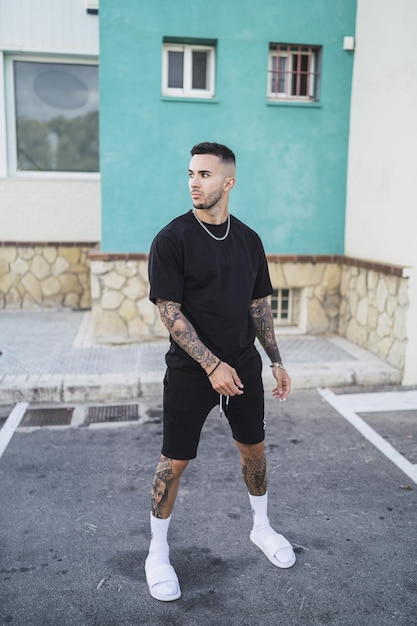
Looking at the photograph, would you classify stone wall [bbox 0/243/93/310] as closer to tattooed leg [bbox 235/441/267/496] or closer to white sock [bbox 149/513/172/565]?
tattooed leg [bbox 235/441/267/496]

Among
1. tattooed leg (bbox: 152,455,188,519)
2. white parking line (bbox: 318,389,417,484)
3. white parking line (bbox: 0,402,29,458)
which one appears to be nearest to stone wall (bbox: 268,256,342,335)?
white parking line (bbox: 318,389,417,484)

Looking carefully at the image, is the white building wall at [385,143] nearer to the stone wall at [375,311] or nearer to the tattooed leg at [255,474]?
the stone wall at [375,311]

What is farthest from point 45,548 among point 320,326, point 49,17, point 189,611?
point 49,17

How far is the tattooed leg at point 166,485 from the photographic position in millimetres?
2938

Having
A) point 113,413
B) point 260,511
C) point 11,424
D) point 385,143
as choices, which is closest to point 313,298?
point 385,143

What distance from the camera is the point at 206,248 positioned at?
9.16ft

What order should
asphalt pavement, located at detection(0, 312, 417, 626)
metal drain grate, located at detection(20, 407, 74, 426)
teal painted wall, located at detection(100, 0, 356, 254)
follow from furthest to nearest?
teal painted wall, located at detection(100, 0, 356, 254) → metal drain grate, located at detection(20, 407, 74, 426) → asphalt pavement, located at detection(0, 312, 417, 626)

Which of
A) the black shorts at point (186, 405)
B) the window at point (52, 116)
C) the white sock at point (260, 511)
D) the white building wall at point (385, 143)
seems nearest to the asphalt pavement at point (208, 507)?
the white sock at point (260, 511)

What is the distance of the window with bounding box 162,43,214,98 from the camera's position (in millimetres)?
7363

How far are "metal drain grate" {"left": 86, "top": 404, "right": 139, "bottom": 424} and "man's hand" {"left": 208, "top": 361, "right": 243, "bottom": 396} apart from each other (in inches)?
113

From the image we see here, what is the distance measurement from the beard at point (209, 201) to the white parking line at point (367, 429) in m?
2.63

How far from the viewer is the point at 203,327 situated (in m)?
2.88

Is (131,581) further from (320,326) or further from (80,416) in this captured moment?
(320,326)

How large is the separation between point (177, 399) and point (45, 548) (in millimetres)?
1273
